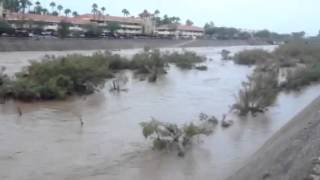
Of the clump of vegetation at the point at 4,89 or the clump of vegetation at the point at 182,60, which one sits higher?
the clump of vegetation at the point at 4,89

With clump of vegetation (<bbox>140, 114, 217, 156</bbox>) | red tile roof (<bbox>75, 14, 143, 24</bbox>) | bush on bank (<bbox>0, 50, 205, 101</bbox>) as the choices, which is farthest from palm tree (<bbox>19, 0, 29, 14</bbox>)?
Answer: clump of vegetation (<bbox>140, 114, 217, 156</bbox>)

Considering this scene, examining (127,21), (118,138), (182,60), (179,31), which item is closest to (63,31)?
(182,60)

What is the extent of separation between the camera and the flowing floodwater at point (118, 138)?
39.9ft

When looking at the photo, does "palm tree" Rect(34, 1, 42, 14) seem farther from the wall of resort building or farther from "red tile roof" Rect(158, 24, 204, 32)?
"red tile roof" Rect(158, 24, 204, 32)

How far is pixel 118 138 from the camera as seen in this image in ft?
52.1

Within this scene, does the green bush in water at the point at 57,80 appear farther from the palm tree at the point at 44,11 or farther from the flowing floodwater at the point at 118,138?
the palm tree at the point at 44,11

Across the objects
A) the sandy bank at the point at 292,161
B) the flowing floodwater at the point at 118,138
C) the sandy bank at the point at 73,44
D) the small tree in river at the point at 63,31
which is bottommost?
the sandy bank at the point at 73,44

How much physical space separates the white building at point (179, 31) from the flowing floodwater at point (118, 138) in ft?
307

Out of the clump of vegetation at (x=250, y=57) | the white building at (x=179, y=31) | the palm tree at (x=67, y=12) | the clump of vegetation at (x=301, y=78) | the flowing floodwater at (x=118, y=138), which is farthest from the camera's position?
the white building at (x=179, y=31)

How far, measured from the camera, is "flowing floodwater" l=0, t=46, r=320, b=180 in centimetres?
1216

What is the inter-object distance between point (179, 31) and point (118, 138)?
119470 mm

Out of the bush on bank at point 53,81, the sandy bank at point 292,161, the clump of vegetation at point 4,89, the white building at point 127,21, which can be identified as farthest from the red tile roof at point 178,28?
the sandy bank at point 292,161

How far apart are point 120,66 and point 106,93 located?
61.4 ft

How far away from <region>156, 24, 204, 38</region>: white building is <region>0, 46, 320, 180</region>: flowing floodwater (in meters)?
93.5
